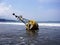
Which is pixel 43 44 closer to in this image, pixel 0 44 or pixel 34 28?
pixel 0 44

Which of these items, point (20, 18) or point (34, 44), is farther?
point (20, 18)

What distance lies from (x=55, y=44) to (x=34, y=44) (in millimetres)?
2466

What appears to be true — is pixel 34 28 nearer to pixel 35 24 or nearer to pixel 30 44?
pixel 35 24

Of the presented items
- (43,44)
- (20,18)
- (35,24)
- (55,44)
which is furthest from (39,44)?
(20,18)

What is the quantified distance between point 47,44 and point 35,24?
70.0 ft

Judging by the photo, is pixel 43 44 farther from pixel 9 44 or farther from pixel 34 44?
pixel 9 44

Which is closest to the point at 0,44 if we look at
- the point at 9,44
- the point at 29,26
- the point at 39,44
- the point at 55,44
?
the point at 9,44

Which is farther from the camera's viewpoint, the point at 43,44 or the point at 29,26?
the point at 29,26

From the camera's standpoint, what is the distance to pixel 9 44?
20328 mm

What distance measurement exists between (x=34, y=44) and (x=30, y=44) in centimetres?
47

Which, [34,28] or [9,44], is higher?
[9,44]

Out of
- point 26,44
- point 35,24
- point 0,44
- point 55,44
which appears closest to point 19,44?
point 26,44

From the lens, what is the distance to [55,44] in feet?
68.2

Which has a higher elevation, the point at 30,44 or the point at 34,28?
the point at 30,44
